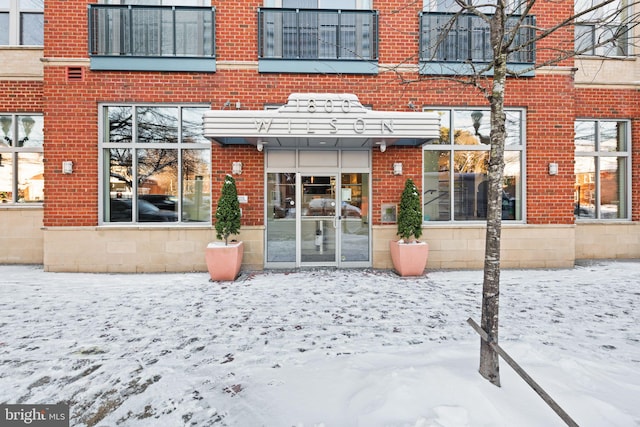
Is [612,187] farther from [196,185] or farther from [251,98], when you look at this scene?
[196,185]

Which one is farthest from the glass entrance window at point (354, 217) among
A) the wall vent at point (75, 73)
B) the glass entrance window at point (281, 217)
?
the wall vent at point (75, 73)

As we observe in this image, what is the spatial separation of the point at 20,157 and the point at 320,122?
866cm

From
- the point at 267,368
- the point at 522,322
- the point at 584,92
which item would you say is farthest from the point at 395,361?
the point at 584,92

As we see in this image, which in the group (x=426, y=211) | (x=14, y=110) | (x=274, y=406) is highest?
(x=14, y=110)

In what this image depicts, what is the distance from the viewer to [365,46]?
7.66 meters

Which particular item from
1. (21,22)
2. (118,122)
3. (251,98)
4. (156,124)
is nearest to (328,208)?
(251,98)

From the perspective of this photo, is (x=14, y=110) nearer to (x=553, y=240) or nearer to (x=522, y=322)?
(x=522, y=322)

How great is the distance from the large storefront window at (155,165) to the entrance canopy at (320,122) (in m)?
1.64

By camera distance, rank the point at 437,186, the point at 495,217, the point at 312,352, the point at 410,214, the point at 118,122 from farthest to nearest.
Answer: the point at 437,186 < the point at 118,122 < the point at 410,214 < the point at 312,352 < the point at 495,217

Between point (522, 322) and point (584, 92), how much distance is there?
25.6 feet

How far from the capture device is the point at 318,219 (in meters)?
7.88

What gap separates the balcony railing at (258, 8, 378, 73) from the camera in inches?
295

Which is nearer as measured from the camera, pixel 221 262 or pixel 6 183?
pixel 221 262

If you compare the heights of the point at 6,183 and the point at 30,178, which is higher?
the point at 30,178
